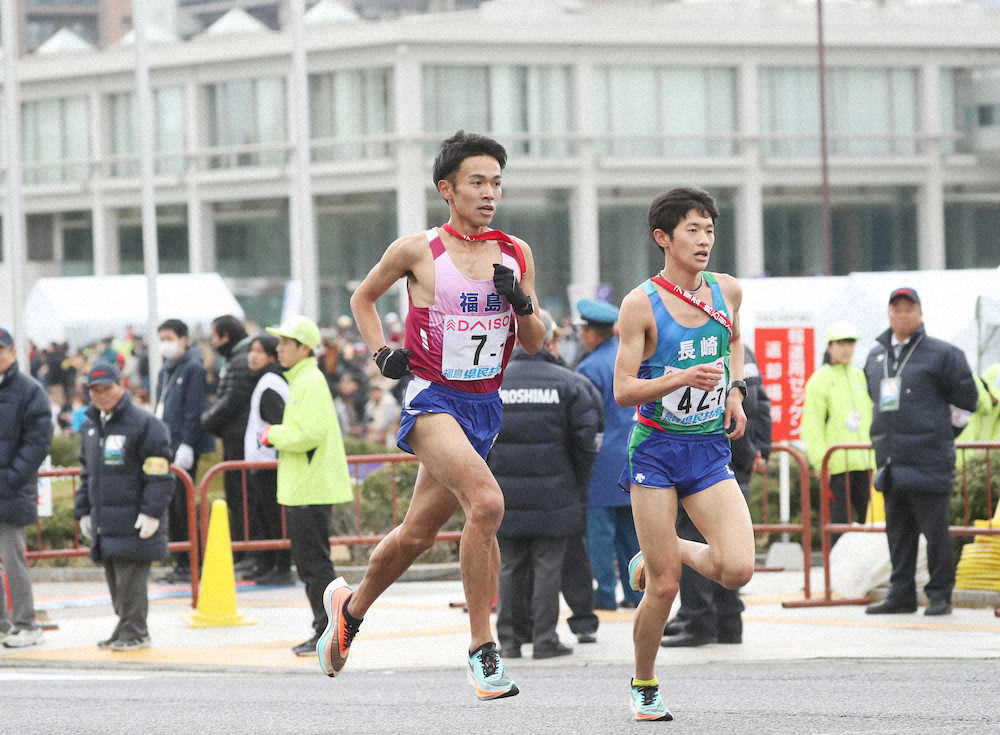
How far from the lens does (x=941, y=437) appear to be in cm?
1337

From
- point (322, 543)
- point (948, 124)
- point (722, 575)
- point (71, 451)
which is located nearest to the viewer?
point (722, 575)

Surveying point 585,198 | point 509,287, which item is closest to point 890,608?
point 509,287

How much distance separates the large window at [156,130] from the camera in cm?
6944

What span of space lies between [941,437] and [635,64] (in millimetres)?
55603

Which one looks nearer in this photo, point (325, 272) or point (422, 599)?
point (422, 599)

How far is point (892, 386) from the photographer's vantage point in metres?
13.5

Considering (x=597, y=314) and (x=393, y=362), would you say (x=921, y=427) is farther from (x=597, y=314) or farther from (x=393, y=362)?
(x=393, y=362)

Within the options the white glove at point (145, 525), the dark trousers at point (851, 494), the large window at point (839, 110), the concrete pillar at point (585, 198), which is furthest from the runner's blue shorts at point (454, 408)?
the large window at point (839, 110)

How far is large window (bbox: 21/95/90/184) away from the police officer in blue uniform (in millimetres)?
59285

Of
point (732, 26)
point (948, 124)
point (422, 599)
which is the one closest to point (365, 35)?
point (732, 26)

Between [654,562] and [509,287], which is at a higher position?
[509,287]

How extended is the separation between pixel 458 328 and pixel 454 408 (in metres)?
0.33

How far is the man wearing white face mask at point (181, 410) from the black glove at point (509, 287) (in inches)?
382

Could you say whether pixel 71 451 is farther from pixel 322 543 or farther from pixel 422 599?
pixel 322 543
